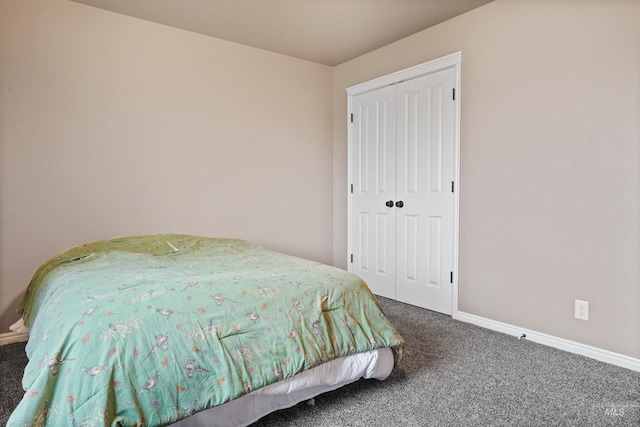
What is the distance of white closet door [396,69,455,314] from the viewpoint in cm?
311

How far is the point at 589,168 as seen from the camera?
7.64 feet

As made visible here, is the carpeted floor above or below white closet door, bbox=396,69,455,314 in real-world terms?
below

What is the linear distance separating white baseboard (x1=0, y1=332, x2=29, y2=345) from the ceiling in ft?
7.67

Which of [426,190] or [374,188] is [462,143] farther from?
[374,188]

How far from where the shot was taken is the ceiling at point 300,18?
2.80m

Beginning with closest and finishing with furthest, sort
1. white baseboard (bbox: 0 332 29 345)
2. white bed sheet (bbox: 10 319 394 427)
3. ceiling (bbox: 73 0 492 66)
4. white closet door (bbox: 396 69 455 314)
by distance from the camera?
white bed sheet (bbox: 10 319 394 427), white baseboard (bbox: 0 332 29 345), ceiling (bbox: 73 0 492 66), white closet door (bbox: 396 69 455 314)

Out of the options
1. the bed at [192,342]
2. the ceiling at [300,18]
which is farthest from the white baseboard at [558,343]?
the ceiling at [300,18]

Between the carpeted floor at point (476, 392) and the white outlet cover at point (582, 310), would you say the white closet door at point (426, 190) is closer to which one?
the carpeted floor at point (476, 392)

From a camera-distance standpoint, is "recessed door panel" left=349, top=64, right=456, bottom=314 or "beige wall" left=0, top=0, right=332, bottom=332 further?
"recessed door panel" left=349, top=64, right=456, bottom=314

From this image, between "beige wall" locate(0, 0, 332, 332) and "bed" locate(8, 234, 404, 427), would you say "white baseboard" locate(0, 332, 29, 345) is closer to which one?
"beige wall" locate(0, 0, 332, 332)

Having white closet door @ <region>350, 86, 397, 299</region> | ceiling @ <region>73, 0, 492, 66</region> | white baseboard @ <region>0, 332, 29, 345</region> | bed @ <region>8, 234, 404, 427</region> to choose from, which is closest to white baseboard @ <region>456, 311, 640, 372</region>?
white closet door @ <region>350, 86, 397, 299</region>

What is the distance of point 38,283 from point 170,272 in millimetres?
915

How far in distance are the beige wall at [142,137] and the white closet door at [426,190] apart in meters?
1.04

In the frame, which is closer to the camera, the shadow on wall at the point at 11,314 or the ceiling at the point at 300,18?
the shadow on wall at the point at 11,314
